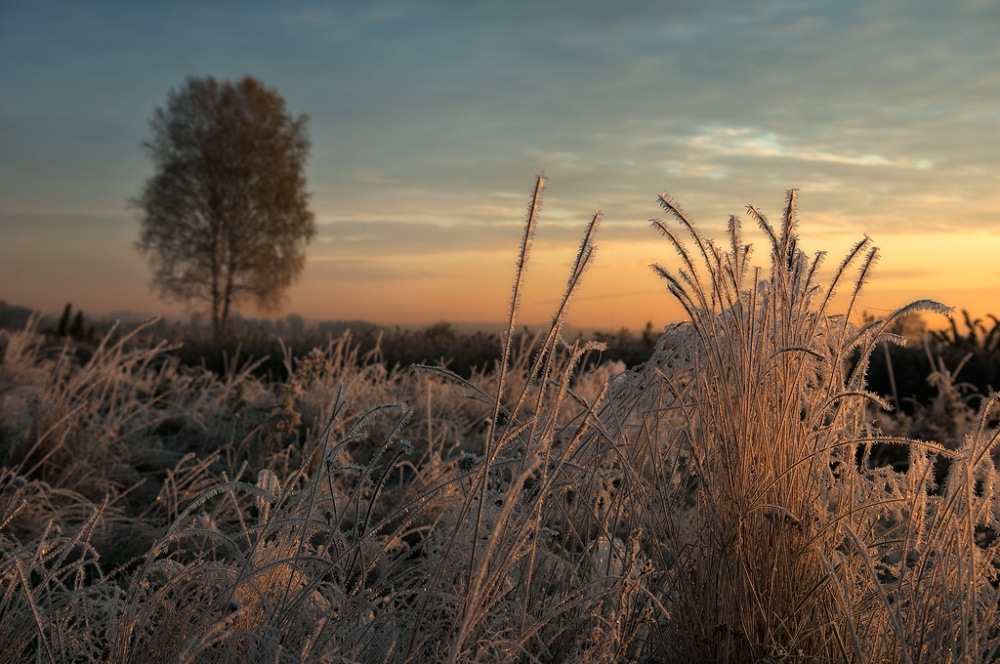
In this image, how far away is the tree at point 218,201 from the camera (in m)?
32.4

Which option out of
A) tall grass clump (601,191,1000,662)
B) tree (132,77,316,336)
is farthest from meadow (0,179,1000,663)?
tree (132,77,316,336)

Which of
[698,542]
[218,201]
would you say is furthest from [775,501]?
[218,201]

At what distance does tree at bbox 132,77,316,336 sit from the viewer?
32375mm

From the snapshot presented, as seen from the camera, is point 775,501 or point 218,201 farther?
Answer: point 218,201

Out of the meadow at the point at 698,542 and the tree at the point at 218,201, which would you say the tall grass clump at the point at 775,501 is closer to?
the meadow at the point at 698,542

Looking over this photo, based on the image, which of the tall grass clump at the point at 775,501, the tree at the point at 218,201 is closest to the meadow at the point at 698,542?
the tall grass clump at the point at 775,501

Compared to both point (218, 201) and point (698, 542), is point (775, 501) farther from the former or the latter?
point (218, 201)

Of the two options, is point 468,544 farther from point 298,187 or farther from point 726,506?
point 298,187

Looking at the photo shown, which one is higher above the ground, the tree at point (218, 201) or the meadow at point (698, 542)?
the tree at point (218, 201)

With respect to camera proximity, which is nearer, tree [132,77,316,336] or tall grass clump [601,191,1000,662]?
tall grass clump [601,191,1000,662]

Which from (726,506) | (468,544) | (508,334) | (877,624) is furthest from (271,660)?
(877,624)

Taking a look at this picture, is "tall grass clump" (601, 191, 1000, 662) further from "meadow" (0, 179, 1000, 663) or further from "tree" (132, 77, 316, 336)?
"tree" (132, 77, 316, 336)

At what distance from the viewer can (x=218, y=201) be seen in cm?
3238

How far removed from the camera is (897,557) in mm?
4191
